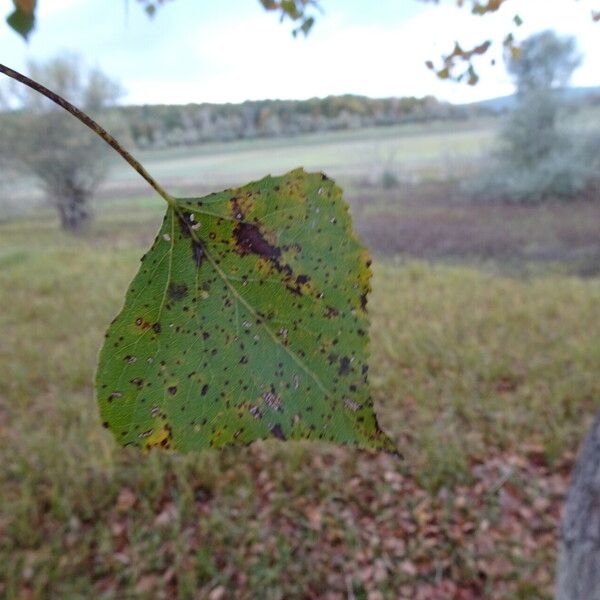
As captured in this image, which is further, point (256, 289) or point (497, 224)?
point (497, 224)

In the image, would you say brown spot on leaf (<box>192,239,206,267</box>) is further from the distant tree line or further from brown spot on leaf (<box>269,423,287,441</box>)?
the distant tree line

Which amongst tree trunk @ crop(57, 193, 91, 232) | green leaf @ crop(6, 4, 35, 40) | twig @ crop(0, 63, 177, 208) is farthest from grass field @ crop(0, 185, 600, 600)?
tree trunk @ crop(57, 193, 91, 232)

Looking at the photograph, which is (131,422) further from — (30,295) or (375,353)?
(30,295)

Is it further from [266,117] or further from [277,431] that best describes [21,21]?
[266,117]

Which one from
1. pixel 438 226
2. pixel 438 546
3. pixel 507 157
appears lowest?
pixel 438 546

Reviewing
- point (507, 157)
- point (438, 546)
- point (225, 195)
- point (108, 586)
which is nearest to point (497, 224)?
point (507, 157)

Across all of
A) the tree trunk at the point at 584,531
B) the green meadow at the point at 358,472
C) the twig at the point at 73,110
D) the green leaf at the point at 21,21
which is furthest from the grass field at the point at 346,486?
the twig at the point at 73,110

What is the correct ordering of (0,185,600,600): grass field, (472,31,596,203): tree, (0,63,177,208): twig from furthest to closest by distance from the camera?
(472,31,596,203): tree
(0,185,600,600): grass field
(0,63,177,208): twig
